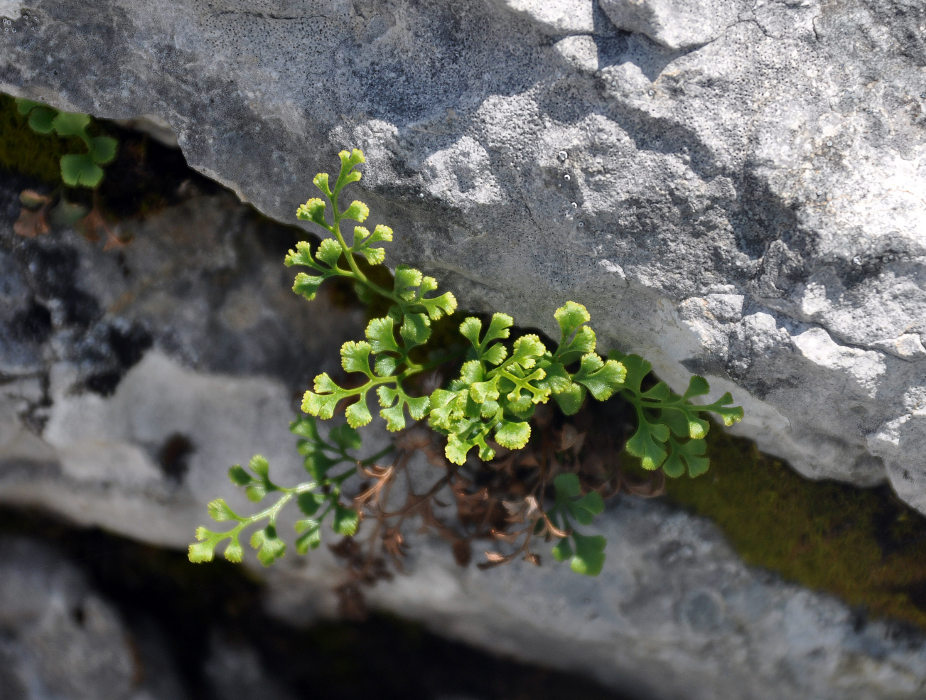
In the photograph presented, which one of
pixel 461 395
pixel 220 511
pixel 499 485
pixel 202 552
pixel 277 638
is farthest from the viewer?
pixel 277 638

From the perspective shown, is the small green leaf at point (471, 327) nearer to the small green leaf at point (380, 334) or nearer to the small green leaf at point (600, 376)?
the small green leaf at point (380, 334)

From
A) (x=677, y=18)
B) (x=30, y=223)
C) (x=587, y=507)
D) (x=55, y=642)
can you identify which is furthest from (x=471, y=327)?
(x=55, y=642)

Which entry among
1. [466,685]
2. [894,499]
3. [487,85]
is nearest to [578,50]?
[487,85]

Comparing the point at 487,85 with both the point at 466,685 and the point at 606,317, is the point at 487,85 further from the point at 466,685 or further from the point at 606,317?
the point at 466,685

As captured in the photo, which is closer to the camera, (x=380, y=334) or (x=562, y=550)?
(x=380, y=334)

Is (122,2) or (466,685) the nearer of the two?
(122,2)

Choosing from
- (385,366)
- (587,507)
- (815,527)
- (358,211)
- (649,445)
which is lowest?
(587,507)

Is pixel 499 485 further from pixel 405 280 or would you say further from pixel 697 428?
pixel 405 280
